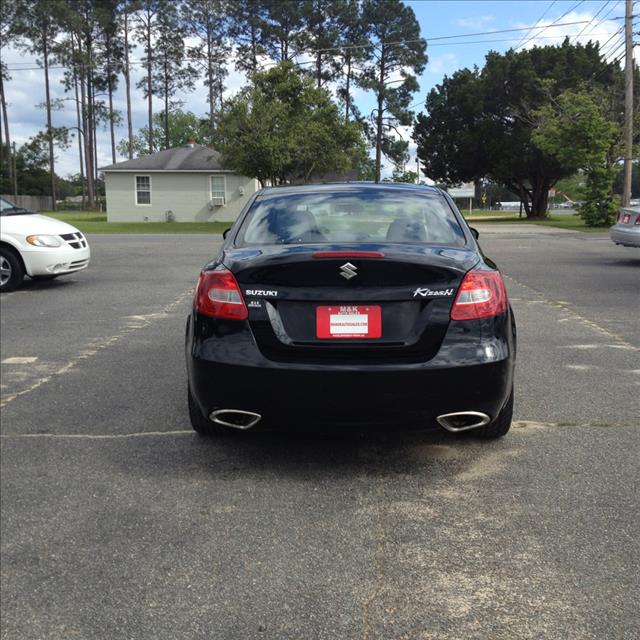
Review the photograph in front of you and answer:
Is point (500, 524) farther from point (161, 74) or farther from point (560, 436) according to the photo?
point (161, 74)

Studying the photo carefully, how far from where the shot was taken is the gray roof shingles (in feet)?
144

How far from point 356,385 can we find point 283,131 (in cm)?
3194

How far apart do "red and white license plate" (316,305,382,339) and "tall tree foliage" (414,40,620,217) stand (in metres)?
38.9

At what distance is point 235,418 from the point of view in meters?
3.68

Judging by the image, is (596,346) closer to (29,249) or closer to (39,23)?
(29,249)

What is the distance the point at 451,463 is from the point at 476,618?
57.6 inches

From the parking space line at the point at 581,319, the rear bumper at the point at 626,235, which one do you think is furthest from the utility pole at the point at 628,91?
the parking space line at the point at 581,319

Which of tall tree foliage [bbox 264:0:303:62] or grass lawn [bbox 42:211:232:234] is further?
tall tree foliage [bbox 264:0:303:62]

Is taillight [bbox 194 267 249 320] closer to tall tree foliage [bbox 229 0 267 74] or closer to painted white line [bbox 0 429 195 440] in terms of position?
painted white line [bbox 0 429 195 440]

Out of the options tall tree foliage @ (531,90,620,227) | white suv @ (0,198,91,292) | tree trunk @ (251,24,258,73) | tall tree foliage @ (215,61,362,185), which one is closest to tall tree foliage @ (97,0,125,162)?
tree trunk @ (251,24,258,73)

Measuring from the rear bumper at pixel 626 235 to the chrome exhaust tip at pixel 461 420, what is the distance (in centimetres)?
1097

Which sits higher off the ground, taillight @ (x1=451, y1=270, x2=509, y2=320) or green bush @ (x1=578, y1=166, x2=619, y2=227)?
green bush @ (x1=578, y1=166, x2=619, y2=227)

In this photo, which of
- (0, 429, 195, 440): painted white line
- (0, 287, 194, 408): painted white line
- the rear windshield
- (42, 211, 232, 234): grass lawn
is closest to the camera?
the rear windshield

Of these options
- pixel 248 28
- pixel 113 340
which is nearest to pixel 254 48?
pixel 248 28
